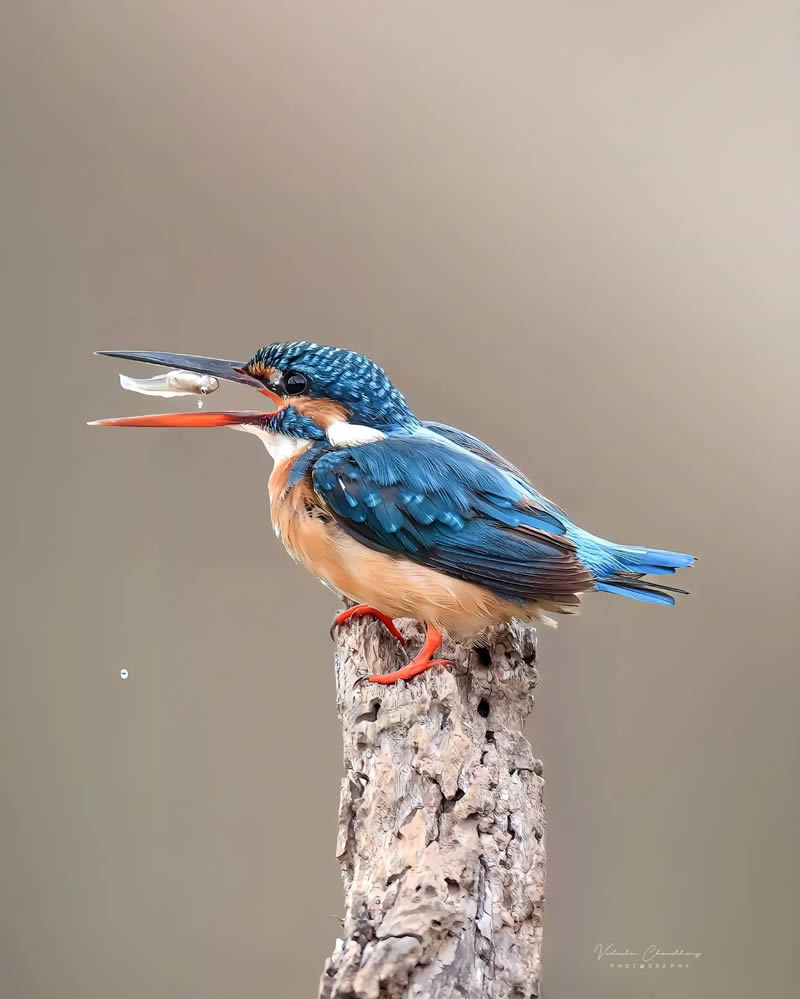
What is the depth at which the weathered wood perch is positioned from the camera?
1006 millimetres

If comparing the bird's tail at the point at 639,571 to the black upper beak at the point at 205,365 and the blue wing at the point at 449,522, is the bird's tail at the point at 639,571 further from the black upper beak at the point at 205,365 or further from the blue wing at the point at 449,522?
the black upper beak at the point at 205,365

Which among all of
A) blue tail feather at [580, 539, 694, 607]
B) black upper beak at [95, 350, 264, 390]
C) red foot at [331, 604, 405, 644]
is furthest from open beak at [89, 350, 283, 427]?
blue tail feather at [580, 539, 694, 607]

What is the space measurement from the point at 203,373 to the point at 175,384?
0.09 metres

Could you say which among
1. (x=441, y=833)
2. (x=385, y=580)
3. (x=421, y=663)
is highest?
(x=385, y=580)

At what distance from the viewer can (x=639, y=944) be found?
2.17 m

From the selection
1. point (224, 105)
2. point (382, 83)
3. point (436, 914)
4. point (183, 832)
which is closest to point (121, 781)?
point (183, 832)

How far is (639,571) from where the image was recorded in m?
1.50

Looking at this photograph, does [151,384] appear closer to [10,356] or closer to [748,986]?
[10,356]

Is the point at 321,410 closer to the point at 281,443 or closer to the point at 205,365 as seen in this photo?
the point at 281,443

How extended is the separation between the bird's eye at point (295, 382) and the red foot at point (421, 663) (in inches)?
18.4

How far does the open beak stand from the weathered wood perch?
0.47 metres
